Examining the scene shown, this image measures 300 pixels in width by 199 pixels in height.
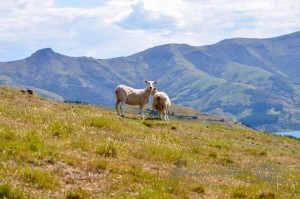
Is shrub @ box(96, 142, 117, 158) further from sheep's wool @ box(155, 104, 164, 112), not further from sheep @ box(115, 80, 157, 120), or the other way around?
sheep's wool @ box(155, 104, 164, 112)

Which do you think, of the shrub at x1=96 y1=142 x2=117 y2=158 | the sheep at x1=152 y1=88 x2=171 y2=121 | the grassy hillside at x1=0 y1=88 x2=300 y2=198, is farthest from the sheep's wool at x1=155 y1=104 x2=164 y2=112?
the shrub at x1=96 y1=142 x2=117 y2=158

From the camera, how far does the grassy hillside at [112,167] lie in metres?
13.1

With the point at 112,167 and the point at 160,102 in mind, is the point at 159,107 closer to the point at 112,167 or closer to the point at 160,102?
the point at 160,102

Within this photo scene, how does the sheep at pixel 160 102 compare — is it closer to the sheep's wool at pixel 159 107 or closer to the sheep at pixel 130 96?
the sheep's wool at pixel 159 107

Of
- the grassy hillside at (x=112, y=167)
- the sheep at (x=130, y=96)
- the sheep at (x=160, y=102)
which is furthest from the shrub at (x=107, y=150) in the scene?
the sheep at (x=160, y=102)

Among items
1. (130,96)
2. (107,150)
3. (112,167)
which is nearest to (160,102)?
(130,96)

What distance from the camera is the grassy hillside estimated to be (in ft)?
42.9

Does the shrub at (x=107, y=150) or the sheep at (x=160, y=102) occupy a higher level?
the sheep at (x=160, y=102)

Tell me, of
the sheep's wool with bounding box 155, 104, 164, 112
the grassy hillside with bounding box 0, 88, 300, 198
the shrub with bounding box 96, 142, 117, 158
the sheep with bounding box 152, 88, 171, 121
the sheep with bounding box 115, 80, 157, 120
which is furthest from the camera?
the sheep's wool with bounding box 155, 104, 164, 112

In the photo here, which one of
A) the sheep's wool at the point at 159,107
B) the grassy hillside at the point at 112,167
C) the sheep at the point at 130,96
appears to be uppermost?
the sheep at the point at 130,96

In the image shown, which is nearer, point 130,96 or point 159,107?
point 130,96

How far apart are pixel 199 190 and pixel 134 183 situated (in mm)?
2565

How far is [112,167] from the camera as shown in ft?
52.8

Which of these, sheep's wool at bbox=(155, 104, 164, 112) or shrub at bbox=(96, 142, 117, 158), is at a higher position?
sheep's wool at bbox=(155, 104, 164, 112)
